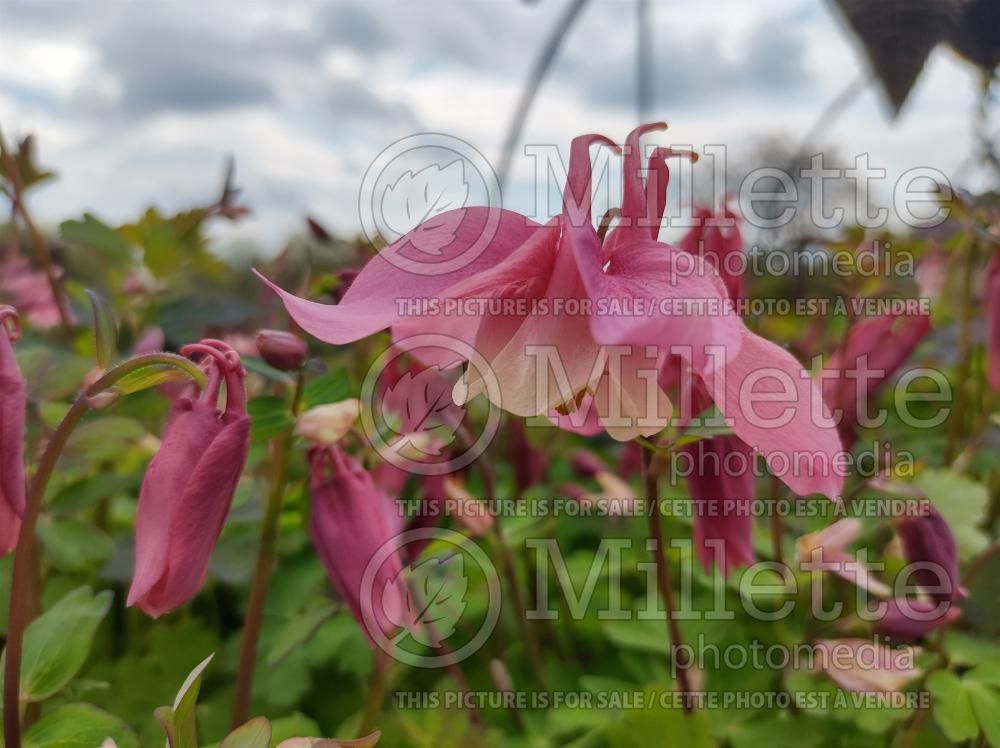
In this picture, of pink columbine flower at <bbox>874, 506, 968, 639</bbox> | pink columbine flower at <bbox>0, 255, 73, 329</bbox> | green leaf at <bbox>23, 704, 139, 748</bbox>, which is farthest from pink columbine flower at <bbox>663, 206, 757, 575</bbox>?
pink columbine flower at <bbox>0, 255, 73, 329</bbox>

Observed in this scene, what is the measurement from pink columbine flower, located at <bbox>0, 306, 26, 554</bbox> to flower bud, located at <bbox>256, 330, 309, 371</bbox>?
4.8 inches

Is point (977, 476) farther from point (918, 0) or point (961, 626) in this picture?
point (918, 0)

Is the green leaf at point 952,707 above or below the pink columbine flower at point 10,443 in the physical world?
below

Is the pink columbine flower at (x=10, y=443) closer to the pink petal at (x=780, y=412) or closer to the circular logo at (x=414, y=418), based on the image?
the circular logo at (x=414, y=418)

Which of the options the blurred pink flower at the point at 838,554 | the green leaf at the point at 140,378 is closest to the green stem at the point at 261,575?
the green leaf at the point at 140,378

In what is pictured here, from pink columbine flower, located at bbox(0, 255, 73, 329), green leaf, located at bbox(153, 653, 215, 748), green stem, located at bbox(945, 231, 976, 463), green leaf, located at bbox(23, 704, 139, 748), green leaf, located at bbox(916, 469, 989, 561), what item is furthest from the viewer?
pink columbine flower, located at bbox(0, 255, 73, 329)

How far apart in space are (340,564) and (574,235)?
26 centimetres

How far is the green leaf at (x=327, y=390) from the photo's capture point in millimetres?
511

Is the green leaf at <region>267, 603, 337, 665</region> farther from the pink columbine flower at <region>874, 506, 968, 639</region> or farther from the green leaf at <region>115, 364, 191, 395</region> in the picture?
the pink columbine flower at <region>874, 506, 968, 639</region>

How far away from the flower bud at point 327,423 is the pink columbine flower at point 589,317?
0.41ft

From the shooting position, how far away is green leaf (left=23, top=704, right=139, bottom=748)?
1.36 feet

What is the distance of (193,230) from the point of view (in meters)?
0.90

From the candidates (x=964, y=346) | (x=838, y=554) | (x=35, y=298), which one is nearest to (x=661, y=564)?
(x=838, y=554)

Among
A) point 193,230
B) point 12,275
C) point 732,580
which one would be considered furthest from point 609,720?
point 12,275
